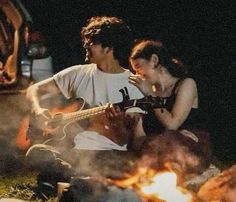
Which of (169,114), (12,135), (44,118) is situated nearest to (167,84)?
(169,114)

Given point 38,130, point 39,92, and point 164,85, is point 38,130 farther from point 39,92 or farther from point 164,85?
point 164,85

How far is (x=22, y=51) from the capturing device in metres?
8.00

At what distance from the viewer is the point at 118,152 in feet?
20.5

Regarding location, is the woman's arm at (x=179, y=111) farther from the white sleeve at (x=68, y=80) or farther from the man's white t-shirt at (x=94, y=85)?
the white sleeve at (x=68, y=80)

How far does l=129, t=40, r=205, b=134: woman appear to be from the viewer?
6.21 metres

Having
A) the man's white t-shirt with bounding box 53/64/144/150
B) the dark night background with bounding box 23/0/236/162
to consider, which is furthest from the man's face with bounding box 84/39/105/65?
the dark night background with bounding box 23/0/236/162

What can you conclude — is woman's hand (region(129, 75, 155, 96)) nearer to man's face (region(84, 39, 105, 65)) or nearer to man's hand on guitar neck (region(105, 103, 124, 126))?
man's hand on guitar neck (region(105, 103, 124, 126))

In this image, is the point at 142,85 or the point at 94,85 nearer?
the point at 142,85

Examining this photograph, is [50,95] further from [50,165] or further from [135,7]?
[135,7]

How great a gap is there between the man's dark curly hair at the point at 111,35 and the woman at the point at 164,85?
0.47ft

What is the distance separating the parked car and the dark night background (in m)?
4.34

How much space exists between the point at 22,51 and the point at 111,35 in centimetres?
187

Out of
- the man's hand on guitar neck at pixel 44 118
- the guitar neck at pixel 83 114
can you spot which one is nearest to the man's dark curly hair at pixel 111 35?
the guitar neck at pixel 83 114

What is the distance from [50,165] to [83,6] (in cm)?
1046
